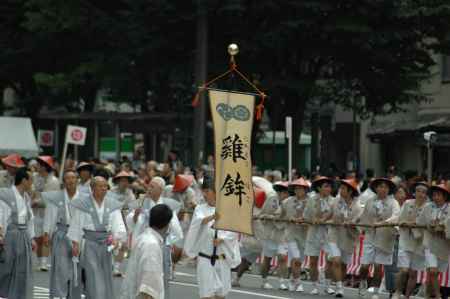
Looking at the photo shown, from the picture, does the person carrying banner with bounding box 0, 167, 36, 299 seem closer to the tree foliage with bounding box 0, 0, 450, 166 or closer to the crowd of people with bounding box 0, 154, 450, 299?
the crowd of people with bounding box 0, 154, 450, 299

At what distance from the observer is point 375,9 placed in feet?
114

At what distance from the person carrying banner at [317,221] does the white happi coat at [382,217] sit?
972mm

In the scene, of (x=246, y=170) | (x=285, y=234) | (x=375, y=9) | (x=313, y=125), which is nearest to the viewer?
(x=246, y=170)

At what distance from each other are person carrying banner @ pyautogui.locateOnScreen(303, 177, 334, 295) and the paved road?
359 millimetres

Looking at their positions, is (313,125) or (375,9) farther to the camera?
(375,9)

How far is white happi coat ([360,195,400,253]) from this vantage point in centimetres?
2047

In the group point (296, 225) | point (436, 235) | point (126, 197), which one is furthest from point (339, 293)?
point (126, 197)

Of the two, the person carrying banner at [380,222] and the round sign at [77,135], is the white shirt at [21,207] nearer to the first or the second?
the person carrying banner at [380,222]

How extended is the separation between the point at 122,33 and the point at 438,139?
1439 centimetres

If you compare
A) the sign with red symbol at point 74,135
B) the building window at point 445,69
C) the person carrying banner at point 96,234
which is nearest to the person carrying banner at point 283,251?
the person carrying banner at point 96,234

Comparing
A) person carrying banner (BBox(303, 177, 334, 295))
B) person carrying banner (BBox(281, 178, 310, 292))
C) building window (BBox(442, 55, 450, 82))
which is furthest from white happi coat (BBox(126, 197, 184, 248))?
building window (BBox(442, 55, 450, 82))

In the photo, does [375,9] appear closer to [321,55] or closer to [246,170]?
[321,55]

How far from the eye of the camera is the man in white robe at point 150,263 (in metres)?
11.9

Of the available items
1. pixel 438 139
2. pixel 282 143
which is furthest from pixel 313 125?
pixel 282 143
